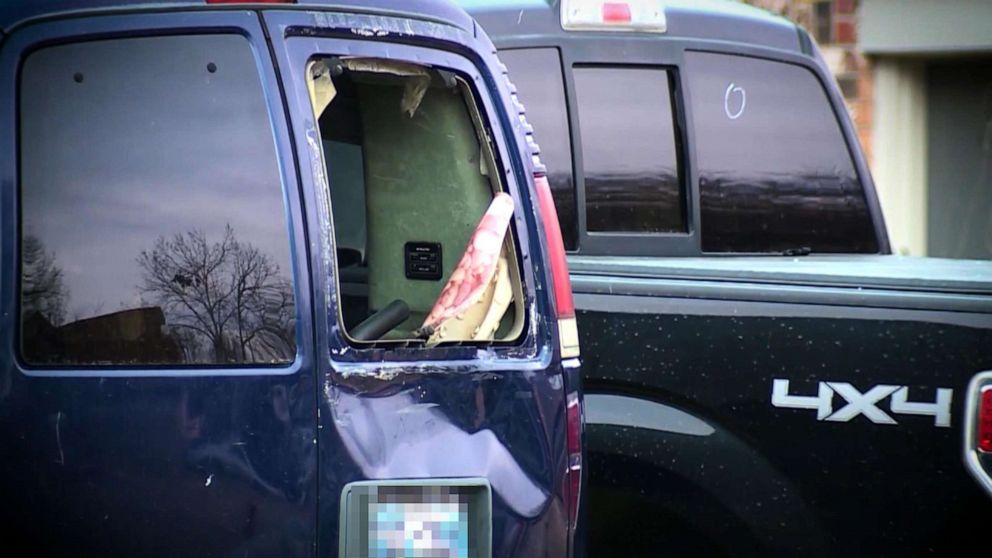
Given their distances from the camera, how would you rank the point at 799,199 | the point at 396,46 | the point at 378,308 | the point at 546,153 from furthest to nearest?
the point at 799,199 < the point at 546,153 < the point at 378,308 < the point at 396,46

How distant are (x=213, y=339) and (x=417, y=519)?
547mm

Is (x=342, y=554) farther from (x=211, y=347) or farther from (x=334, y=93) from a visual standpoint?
(x=334, y=93)

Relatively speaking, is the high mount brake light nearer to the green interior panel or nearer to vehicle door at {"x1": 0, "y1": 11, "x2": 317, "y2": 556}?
the green interior panel

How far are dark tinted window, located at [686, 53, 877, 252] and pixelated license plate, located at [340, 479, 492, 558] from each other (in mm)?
1998

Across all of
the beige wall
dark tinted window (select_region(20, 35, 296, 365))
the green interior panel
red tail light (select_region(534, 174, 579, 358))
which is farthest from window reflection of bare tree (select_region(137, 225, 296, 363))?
the beige wall

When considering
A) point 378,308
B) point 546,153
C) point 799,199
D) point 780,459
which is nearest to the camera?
point 378,308

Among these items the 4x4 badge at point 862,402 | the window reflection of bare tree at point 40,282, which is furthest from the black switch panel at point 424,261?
the 4x4 badge at point 862,402

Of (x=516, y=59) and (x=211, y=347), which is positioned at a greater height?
(x=516, y=59)

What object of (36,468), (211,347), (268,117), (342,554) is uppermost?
(268,117)

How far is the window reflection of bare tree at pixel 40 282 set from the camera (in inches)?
113

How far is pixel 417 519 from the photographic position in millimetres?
3051

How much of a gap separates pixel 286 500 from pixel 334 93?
34.4 inches

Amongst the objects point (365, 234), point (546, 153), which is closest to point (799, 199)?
point (546, 153)

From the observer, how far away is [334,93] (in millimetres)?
3225
